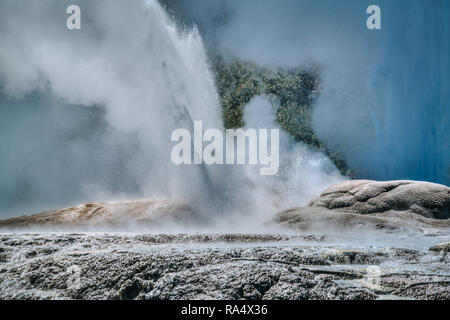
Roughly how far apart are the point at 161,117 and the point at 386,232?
32.8 feet

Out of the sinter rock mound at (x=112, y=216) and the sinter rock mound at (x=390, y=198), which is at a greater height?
the sinter rock mound at (x=390, y=198)

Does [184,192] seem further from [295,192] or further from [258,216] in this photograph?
[295,192]

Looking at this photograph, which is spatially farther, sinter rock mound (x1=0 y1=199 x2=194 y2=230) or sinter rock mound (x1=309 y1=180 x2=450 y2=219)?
sinter rock mound (x1=0 y1=199 x2=194 y2=230)

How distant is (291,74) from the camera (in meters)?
25.8

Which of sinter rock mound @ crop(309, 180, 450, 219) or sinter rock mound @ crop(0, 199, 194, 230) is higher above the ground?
sinter rock mound @ crop(309, 180, 450, 219)

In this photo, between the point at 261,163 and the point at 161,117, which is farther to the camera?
the point at 261,163

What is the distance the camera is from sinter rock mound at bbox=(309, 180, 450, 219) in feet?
31.7

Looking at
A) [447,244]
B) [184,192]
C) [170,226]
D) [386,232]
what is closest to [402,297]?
[447,244]

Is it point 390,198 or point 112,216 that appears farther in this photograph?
point 112,216

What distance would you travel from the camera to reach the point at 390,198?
1016 centimetres

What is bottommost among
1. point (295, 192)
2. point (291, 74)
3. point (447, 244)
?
point (295, 192)

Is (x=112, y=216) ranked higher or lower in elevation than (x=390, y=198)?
lower

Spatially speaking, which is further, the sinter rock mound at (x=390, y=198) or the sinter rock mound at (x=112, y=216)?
the sinter rock mound at (x=112, y=216)

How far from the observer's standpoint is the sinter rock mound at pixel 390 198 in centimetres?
966
